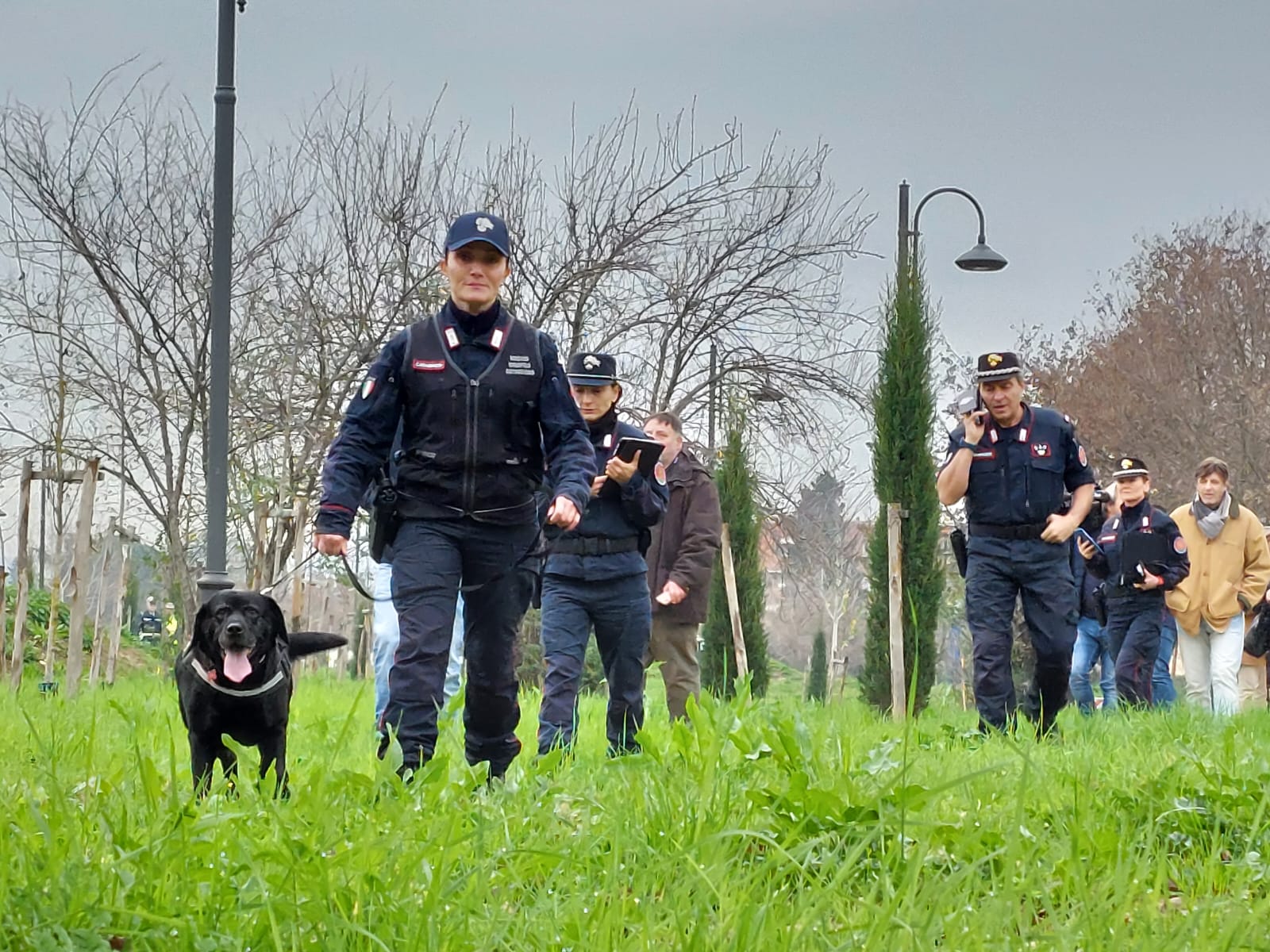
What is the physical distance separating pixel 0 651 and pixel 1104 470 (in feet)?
82.5

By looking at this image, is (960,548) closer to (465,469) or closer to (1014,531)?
(1014,531)

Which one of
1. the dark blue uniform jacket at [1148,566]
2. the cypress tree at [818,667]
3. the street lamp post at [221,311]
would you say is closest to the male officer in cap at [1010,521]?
the dark blue uniform jacket at [1148,566]

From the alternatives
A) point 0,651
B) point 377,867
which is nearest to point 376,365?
point 377,867

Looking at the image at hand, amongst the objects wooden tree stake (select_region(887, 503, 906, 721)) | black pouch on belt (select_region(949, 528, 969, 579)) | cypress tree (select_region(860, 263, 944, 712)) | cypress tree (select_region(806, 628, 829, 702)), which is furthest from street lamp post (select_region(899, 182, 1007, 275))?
cypress tree (select_region(806, 628, 829, 702))

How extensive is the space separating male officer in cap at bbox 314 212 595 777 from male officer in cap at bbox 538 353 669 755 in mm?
1211

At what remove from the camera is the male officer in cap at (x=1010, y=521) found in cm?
780

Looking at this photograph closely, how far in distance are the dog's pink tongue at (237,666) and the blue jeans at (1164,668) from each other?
767cm

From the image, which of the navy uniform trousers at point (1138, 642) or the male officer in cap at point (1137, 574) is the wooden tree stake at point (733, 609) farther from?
the navy uniform trousers at point (1138, 642)

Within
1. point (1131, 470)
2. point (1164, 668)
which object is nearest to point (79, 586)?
point (1131, 470)

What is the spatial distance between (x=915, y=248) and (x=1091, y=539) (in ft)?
23.0

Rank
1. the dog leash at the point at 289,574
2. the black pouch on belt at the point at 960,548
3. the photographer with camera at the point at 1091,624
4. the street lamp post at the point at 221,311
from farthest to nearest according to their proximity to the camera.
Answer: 1. the photographer with camera at the point at 1091,624
2. the street lamp post at the point at 221,311
3. the black pouch on belt at the point at 960,548
4. the dog leash at the point at 289,574

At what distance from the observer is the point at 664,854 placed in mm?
2994

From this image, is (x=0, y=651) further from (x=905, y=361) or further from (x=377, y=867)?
(x=377, y=867)

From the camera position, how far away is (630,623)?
7.06m
